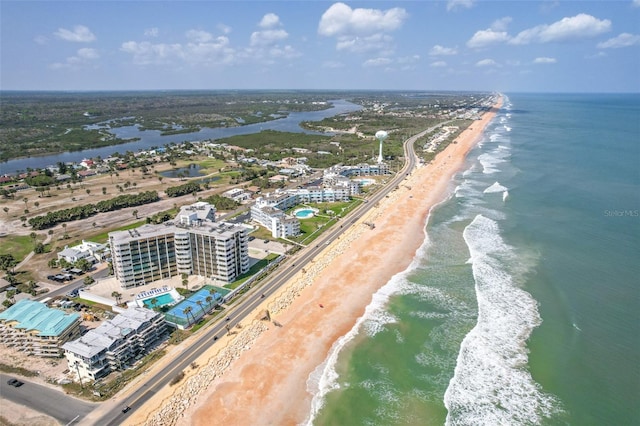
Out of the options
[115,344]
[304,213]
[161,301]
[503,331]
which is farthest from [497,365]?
[304,213]

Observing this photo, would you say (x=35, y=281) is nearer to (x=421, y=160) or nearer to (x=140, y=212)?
(x=140, y=212)

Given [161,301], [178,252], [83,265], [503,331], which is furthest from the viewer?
[83,265]

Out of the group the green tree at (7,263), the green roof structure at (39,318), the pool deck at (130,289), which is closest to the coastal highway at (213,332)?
the pool deck at (130,289)

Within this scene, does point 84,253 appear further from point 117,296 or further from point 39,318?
point 39,318

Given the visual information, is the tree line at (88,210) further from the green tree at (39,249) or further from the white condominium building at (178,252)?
the white condominium building at (178,252)

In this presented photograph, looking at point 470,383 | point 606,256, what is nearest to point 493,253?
point 606,256

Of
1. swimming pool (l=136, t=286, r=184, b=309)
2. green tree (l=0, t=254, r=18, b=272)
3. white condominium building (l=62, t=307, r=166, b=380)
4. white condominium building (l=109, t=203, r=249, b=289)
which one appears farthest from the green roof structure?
green tree (l=0, t=254, r=18, b=272)
